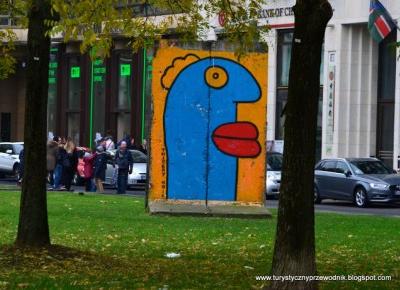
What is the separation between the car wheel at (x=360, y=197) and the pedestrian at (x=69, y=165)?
29.6 feet

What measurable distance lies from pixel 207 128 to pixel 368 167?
11668 mm

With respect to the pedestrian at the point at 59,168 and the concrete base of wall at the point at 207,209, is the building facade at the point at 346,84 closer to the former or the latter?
the pedestrian at the point at 59,168

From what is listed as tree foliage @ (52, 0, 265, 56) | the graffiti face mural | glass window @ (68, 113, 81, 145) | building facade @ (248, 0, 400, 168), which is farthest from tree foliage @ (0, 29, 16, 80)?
glass window @ (68, 113, 81, 145)

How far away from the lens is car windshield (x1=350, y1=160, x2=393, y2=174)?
106 feet

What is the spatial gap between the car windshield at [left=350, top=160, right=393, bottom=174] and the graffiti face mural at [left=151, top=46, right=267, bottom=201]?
A: 10.7 metres

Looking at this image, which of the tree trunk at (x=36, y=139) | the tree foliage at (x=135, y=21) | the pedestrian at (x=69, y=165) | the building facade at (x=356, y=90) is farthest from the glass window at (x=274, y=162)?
the tree trunk at (x=36, y=139)

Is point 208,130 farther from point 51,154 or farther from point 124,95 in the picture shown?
point 124,95

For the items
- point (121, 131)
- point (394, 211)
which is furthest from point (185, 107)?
point (121, 131)

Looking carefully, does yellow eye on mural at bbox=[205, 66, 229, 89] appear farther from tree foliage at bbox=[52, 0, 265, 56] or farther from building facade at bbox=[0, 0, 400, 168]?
building facade at bbox=[0, 0, 400, 168]

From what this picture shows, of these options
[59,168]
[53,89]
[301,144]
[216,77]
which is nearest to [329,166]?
Answer: [59,168]

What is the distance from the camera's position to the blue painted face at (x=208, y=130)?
21.9 meters

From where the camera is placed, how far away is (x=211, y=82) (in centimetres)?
2188

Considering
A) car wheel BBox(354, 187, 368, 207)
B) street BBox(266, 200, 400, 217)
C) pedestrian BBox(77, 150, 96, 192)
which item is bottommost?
street BBox(266, 200, 400, 217)

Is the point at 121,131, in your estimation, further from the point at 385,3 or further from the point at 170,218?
the point at 170,218
